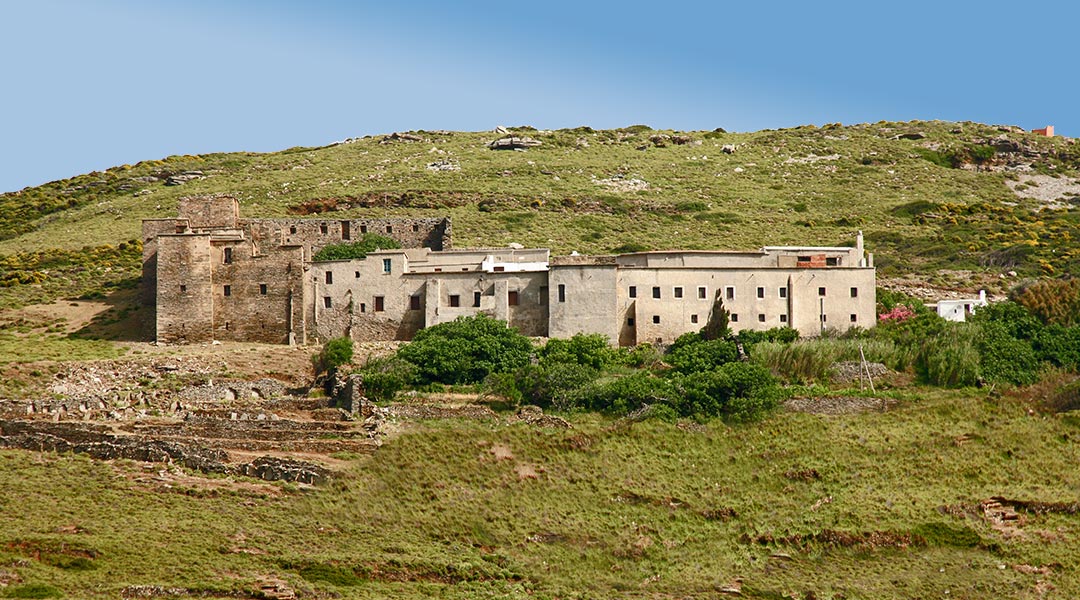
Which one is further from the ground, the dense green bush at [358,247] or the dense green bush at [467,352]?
the dense green bush at [358,247]

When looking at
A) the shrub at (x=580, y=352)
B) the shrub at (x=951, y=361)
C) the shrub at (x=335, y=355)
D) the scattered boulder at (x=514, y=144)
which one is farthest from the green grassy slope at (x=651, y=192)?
the shrub at (x=335, y=355)

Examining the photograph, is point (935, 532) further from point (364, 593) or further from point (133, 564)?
point (133, 564)

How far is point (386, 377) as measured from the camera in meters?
56.7

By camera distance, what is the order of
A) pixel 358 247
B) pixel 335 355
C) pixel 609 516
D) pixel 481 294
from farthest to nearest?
pixel 358 247 < pixel 481 294 < pixel 335 355 < pixel 609 516

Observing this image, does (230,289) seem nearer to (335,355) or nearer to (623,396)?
(335,355)

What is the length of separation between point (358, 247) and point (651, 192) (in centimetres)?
3695

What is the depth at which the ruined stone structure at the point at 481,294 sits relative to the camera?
6375 centimetres

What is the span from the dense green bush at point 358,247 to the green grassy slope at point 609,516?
61.9ft

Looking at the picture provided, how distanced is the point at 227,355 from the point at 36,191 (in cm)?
6332

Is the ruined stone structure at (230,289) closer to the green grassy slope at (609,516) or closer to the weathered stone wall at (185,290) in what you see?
the weathered stone wall at (185,290)

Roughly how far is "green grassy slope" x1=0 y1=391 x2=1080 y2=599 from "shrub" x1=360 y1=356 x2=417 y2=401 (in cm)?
347

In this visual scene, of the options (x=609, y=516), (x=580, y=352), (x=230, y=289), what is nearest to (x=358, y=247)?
(x=230, y=289)

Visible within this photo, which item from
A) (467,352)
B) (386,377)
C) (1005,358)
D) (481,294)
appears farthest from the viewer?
(481,294)

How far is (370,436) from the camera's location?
170 ft
